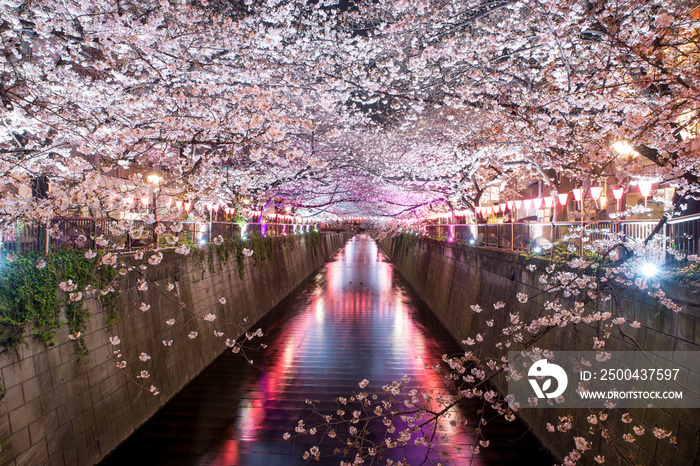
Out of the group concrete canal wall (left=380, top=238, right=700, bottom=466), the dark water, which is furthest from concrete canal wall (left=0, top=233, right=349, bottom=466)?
concrete canal wall (left=380, top=238, right=700, bottom=466)

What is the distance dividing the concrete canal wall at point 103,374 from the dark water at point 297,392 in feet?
1.51

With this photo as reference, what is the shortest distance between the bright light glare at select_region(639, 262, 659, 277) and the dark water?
284 cm

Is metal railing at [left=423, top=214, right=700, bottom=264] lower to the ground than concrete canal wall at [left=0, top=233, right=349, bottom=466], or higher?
higher

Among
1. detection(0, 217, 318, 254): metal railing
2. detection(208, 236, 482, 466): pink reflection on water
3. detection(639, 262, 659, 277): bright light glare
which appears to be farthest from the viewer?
detection(208, 236, 482, 466): pink reflection on water

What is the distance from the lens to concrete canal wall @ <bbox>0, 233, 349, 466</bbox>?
15.3 feet

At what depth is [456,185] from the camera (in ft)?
54.5

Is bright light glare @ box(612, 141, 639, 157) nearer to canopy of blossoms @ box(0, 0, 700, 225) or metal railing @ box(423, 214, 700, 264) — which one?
canopy of blossoms @ box(0, 0, 700, 225)

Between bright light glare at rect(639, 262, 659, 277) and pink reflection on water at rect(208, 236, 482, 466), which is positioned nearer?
bright light glare at rect(639, 262, 659, 277)

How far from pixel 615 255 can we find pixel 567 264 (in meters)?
0.64

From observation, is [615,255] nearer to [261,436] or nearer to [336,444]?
[336,444]

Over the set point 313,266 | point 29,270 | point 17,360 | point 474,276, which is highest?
point 29,270

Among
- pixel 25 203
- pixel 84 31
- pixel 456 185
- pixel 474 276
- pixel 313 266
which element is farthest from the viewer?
pixel 313 266

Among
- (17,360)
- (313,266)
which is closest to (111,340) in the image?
(17,360)

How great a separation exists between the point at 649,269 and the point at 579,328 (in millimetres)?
1920
